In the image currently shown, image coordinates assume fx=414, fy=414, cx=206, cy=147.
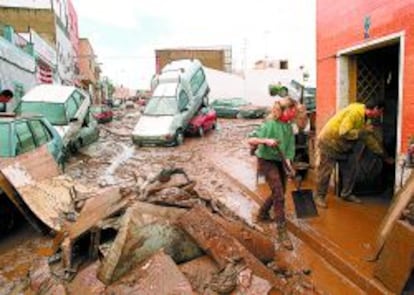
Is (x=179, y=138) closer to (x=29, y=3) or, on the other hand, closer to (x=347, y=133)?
(x=347, y=133)

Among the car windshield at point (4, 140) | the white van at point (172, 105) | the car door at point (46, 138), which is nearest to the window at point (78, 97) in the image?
the white van at point (172, 105)

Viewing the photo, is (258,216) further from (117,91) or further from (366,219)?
(117,91)

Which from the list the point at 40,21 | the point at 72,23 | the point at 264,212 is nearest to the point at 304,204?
the point at 264,212

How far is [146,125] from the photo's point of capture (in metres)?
16.5

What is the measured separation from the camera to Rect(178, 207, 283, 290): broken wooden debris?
4008 millimetres

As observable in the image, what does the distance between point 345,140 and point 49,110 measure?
9.16 meters

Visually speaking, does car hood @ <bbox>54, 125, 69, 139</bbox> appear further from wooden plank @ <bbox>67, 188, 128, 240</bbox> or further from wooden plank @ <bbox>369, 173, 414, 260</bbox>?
wooden plank @ <bbox>369, 173, 414, 260</bbox>

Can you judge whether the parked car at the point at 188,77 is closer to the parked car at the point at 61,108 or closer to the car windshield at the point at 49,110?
the parked car at the point at 61,108

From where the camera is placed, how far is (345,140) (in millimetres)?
6285

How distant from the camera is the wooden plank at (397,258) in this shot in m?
3.50

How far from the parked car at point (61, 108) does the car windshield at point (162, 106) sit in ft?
12.2

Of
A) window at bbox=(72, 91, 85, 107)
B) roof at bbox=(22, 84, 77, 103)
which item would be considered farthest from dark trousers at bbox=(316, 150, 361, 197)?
window at bbox=(72, 91, 85, 107)

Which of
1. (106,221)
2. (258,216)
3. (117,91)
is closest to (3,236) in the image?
(106,221)

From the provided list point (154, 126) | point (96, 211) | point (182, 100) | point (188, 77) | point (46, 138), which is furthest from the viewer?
point (188, 77)
